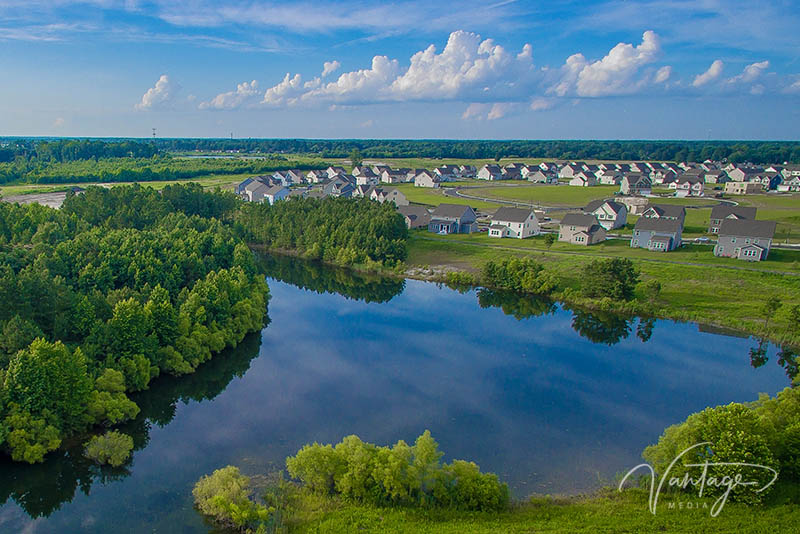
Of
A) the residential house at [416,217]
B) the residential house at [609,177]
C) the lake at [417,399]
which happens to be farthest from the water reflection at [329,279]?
the residential house at [609,177]

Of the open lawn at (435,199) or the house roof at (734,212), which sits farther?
the open lawn at (435,199)

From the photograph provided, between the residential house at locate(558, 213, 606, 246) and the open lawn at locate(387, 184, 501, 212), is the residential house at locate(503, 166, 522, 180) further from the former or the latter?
the residential house at locate(558, 213, 606, 246)

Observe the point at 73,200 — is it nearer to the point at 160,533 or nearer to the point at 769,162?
the point at 160,533

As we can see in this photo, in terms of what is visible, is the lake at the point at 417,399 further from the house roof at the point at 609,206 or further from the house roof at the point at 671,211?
the house roof at the point at 609,206

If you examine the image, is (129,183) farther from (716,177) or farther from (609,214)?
(716,177)

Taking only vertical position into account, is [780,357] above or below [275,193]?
below

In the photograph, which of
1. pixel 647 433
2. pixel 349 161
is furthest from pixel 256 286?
pixel 349 161

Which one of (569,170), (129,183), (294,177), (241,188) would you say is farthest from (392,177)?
(129,183)
